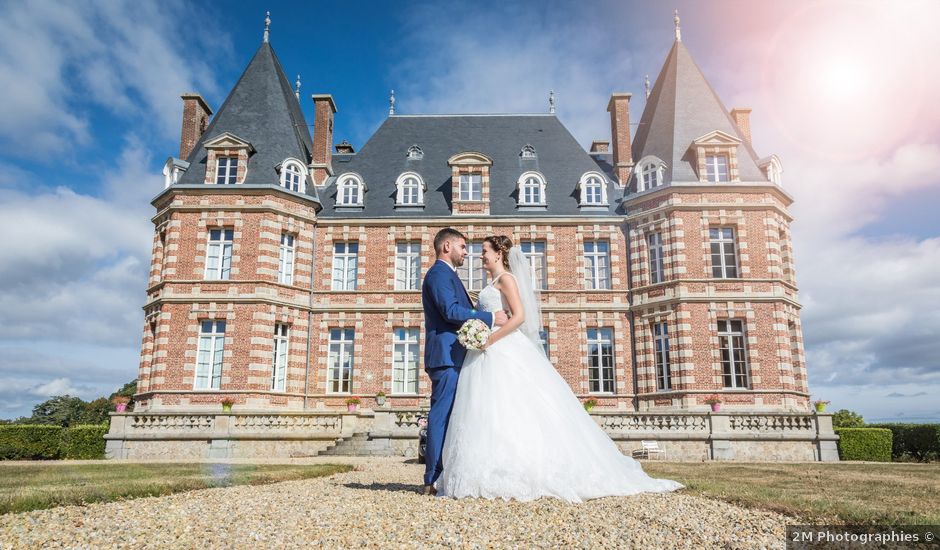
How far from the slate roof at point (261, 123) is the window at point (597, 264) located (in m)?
10.6

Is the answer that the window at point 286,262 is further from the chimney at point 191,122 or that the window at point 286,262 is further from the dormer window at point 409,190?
the chimney at point 191,122

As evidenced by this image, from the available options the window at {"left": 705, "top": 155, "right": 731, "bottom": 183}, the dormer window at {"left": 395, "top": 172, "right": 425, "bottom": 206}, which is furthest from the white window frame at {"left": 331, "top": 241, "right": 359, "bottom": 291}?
the window at {"left": 705, "top": 155, "right": 731, "bottom": 183}

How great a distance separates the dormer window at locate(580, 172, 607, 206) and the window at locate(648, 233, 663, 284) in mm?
2361

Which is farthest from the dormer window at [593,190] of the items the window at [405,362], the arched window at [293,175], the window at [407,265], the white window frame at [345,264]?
the arched window at [293,175]

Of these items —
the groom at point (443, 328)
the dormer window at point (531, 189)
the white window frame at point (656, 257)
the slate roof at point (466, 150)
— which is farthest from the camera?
the slate roof at point (466, 150)

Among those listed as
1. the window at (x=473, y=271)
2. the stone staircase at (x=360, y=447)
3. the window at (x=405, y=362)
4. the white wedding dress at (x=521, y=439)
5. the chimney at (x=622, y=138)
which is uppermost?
the chimney at (x=622, y=138)

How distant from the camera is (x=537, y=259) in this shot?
23312 millimetres

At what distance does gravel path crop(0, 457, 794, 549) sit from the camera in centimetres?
430

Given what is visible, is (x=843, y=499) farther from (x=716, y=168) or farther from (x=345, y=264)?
(x=345, y=264)

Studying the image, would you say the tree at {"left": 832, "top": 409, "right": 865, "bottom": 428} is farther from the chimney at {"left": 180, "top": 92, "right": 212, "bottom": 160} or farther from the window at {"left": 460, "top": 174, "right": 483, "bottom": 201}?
the chimney at {"left": 180, "top": 92, "right": 212, "bottom": 160}

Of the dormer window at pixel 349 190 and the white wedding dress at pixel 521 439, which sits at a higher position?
→ the dormer window at pixel 349 190

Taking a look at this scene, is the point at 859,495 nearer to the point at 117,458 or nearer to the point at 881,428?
the point at 881,428

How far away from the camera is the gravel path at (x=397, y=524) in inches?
169

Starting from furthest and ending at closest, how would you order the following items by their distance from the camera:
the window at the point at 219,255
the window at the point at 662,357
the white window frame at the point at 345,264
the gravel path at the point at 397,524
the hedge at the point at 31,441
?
the white window frame at the point at 345,264 → the window at the point at 219,255 → the window at the point at 662,357 → the hedge at the point at 31,441 → the gravel path at the point at 397,524
